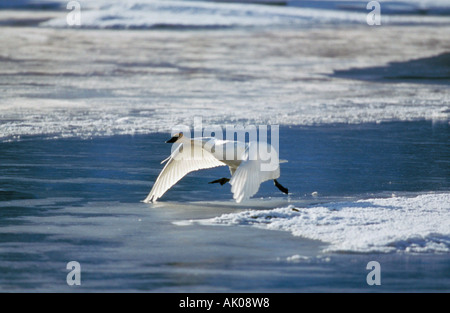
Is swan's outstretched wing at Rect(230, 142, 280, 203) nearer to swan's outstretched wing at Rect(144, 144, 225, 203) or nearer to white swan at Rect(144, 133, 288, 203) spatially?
white swan at Rect(144, 133, 288, 203)

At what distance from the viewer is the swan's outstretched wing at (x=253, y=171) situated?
6.88 metres

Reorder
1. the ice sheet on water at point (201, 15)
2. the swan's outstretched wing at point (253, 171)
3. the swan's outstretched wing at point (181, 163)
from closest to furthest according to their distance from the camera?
the swan's outstretched wing at point (253, 171)
the swan's outstretched wing at point (181, 163)
the ice sheet on water at point (201, 15)

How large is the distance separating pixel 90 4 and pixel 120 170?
105ft

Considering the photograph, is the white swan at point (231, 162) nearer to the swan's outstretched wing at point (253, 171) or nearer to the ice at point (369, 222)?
the swan's outstretched wing at point (253, 171)

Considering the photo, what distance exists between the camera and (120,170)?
9.21 metres

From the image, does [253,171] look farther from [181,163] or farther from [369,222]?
[181,163]

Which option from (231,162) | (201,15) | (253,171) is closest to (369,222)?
(253,171)

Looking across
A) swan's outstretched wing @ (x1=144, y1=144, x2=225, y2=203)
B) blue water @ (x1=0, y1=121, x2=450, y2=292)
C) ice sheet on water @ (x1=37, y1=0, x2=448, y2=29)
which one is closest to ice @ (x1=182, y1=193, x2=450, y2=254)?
blue water @ (x1=0, y1=121, x2=450, y2=292)

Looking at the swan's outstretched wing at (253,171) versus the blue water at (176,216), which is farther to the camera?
the swan's outstretched wing at (253,171)

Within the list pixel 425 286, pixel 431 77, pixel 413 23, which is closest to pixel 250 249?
pixel 425 286

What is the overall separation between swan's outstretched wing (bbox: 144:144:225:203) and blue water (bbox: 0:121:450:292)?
0.17 meters

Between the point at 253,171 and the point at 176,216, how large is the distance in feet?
2.40

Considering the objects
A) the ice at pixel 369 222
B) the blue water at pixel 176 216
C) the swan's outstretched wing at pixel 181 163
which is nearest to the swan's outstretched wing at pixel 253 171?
the ice at pixel 369 222

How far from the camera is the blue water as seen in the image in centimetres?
520
